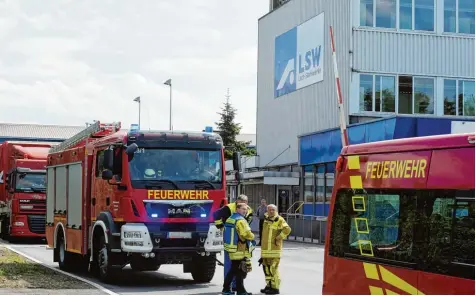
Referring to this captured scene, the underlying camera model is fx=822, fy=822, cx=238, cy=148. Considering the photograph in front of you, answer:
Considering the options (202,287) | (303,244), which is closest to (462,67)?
(303,244)

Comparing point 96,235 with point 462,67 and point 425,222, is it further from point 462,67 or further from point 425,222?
point 462,67

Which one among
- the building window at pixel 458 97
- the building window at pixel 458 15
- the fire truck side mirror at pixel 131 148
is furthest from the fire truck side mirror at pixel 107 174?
the building window at pixel 458 15

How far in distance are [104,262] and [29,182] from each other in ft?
51.1

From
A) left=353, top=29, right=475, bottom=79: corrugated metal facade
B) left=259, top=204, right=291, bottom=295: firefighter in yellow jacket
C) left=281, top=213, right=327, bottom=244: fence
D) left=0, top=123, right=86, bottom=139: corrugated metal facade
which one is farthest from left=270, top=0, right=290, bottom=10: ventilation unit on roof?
left=0, top=123, right=86, bottom=139: corrugated metal facade

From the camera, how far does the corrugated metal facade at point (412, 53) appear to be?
124 ft

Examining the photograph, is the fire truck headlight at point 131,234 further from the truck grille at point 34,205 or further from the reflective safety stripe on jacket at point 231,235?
the truck grille at point 34,205

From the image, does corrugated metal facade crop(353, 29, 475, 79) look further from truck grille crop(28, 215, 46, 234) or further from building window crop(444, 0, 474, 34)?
truck grille crop(28, 215, 46, 234)

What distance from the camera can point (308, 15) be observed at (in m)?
41.9

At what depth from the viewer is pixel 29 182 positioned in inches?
1187

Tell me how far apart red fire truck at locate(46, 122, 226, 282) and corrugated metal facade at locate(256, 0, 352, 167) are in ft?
74.5

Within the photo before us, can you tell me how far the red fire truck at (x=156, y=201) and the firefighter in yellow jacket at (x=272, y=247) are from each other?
1533 millimetres

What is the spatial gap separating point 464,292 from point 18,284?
1068 centimetres

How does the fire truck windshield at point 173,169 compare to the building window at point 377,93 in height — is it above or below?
below

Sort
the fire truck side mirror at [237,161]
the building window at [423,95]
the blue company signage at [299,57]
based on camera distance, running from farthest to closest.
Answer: the blue company signage at [299,57] → the building window at [423,95] → the fire truck side mirror at [237,161]
